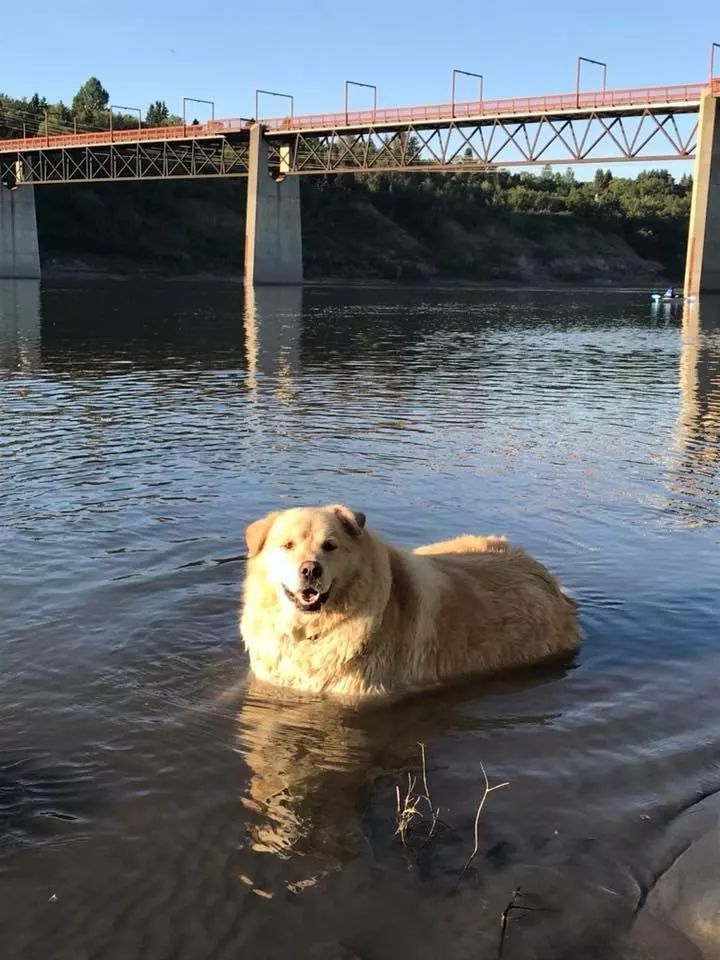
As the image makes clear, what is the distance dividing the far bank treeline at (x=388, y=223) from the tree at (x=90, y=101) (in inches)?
11.4

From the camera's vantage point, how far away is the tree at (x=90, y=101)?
458 ft

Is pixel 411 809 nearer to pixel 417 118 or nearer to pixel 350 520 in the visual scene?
pixel 350 520

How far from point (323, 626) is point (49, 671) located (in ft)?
7.55

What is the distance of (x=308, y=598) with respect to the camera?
6.38 m

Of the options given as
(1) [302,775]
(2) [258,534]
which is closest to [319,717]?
(1) [302,775]

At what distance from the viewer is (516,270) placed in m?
150

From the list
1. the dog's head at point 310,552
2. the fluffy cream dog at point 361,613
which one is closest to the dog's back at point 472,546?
the fluffy cream dog at point 361,613

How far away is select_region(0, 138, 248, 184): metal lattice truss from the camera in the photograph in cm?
10000

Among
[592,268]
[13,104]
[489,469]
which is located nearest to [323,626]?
[489,469]

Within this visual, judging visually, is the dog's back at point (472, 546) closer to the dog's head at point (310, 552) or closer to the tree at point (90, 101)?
the dog's head at point (310, 552)

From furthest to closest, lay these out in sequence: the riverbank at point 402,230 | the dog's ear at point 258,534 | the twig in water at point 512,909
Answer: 1. the riverbank at point 402,230
2. the dog's ear at point 258,534
3. the twig in water at point 512,909

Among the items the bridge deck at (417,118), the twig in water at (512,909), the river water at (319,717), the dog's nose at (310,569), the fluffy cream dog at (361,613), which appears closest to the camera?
the twig in water at (512,909)

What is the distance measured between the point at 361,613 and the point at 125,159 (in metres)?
112

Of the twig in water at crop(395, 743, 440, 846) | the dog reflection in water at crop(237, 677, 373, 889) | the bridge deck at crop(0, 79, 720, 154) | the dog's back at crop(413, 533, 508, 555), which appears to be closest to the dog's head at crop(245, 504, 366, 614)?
the dog reflection in water at crop(237, 677, 373, 889)
